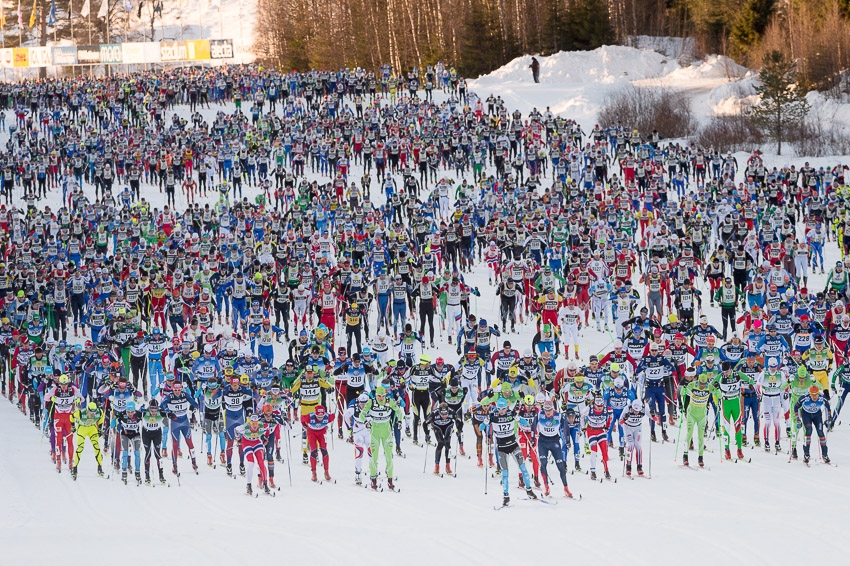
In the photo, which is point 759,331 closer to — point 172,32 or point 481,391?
point 481,391

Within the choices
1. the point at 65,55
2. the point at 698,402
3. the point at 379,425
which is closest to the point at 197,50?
the point at 65,55

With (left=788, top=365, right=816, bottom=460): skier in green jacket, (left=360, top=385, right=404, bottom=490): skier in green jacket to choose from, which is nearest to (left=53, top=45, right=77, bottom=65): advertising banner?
(left=360, top=385, right=404, bottom=490): skier in green jacket

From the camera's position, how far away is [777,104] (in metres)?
48.0

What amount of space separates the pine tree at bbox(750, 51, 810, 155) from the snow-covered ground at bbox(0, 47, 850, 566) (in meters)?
29.3

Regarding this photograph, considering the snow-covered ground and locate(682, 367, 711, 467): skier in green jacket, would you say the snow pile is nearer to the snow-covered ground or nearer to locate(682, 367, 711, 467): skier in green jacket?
locate(682, 367, 711, 467): skier in green jacket

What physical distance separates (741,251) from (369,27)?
2053 inches

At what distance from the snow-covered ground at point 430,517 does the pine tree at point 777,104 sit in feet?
96.0

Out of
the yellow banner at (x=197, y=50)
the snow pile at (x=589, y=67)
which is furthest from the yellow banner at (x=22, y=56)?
the snow pile at (x=589, y=67)

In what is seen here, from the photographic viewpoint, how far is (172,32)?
134500 mm

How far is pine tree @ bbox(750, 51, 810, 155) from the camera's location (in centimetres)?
4788

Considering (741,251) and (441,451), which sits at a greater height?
(741,251)

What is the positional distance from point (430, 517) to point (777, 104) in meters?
35.5

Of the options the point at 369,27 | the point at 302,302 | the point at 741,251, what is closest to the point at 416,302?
the point at 302,302

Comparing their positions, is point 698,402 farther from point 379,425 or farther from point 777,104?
point 777,104
